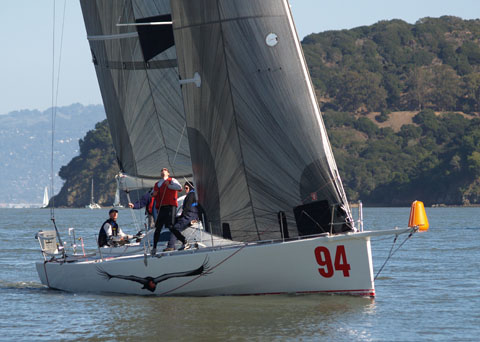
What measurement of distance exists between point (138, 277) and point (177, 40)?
11.7 feet

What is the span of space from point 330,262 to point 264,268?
0.95 meters

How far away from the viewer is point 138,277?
13711 mm

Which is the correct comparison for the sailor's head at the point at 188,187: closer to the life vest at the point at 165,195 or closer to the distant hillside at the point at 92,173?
the life vest at the point at 165,195

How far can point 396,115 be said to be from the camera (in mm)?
126812

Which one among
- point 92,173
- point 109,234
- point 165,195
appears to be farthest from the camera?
point 92,173

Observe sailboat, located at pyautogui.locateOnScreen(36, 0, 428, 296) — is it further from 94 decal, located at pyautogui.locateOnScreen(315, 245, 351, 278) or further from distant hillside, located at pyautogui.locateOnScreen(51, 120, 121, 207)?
distant hillside, located at pyautogui.locateOnScreen(51, 120, 121, 207)

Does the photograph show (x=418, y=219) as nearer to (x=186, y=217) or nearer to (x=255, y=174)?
(x=255, y=174)

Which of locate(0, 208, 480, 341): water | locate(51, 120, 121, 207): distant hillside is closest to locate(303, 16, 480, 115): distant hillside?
locate(51, 120, 121, 207): distant hillside

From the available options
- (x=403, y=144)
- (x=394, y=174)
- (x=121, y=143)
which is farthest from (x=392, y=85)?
(x=121, y=143)

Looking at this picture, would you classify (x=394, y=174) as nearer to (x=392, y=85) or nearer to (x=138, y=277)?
(x=392, y=85)

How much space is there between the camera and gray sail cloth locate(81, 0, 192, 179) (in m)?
15.9

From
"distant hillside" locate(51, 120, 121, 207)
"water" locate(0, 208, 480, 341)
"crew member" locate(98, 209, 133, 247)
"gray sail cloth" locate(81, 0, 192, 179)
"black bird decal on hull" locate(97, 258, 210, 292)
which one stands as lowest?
"water" locate(0, 208, 480, 341)

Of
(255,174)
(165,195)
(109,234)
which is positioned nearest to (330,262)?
(255,174)

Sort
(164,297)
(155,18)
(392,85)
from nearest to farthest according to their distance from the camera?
(164,297) → (155,18) → (392,85)
